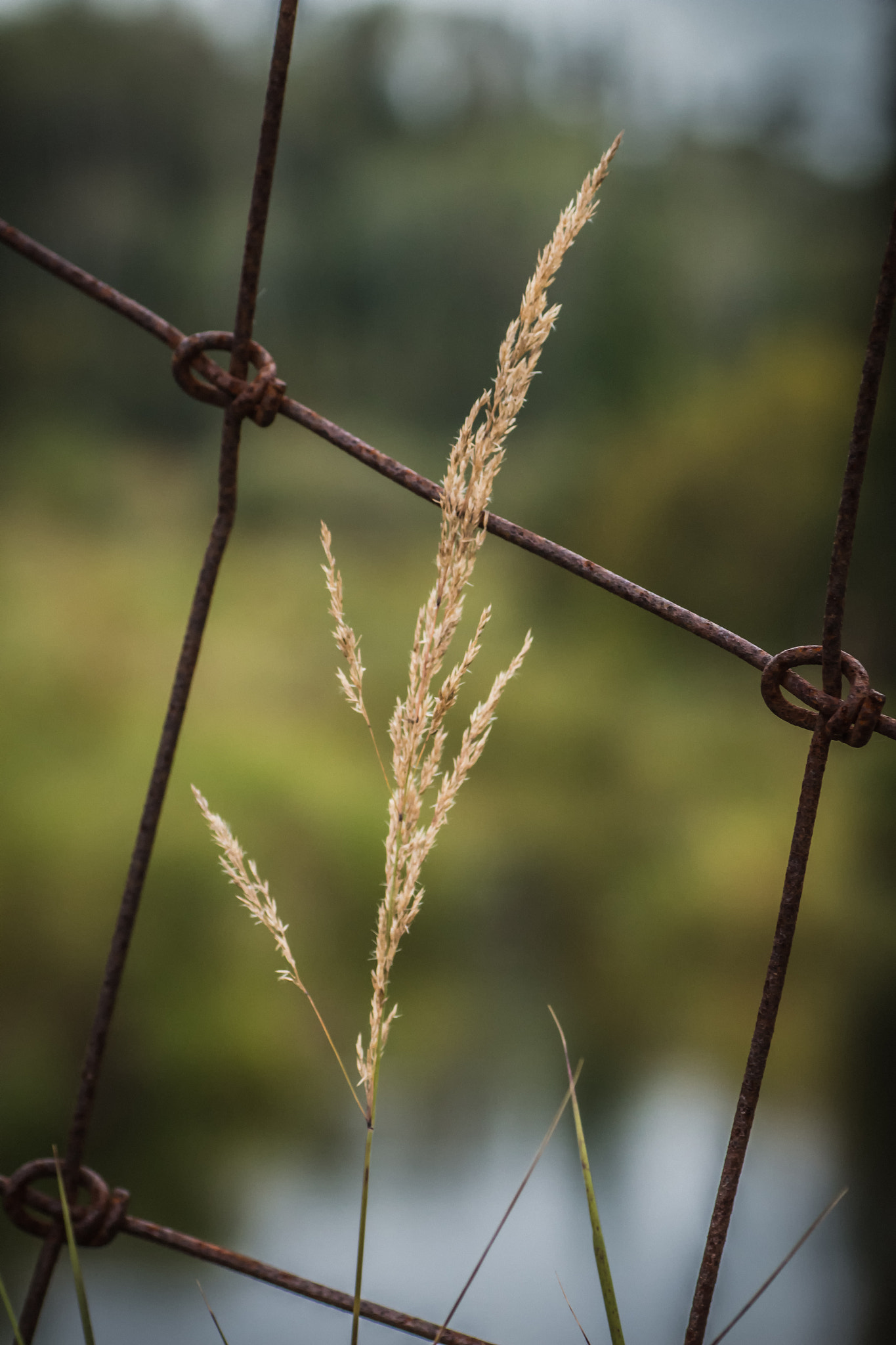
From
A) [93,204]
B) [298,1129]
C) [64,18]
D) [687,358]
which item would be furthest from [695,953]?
[64,18]

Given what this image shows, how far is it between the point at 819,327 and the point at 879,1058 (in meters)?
2.54

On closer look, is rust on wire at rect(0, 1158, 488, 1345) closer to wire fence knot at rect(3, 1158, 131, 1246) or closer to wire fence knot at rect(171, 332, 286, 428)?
wire fence knot at rect(3, 1158, 131, 1246)

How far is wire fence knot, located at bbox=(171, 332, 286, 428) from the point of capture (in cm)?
26

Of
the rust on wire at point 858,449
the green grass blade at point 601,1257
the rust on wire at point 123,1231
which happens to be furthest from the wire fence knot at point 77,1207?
the rust on wire at point 858,449

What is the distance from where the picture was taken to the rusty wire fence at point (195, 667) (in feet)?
0.77

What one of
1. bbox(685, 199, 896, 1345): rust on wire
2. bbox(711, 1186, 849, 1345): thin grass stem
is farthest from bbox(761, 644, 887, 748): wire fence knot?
bbox(711, 1186, 849, 1345): thin grass stem

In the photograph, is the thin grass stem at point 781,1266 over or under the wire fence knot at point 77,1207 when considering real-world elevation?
over

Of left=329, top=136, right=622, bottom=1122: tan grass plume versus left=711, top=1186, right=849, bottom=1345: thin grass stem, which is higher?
left=329, top=136, right=622, bottom=1122: tan grass plume

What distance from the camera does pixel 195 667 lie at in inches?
10.6

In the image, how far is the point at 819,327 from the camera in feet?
11.4

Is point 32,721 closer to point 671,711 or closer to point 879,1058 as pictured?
point 671,711

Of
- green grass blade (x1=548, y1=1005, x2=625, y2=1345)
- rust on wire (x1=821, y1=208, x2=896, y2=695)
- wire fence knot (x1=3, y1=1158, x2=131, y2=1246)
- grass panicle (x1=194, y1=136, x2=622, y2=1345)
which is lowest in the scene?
wire fence knot (x1=3, y1=1158, x2=131, y2=1246)

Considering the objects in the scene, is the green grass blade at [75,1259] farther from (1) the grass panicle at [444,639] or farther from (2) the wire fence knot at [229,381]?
(2) the wire fence knot at [229,381]

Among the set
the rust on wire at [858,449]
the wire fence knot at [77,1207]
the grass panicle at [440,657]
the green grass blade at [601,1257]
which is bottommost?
the wire fence knot at [77,1207]
